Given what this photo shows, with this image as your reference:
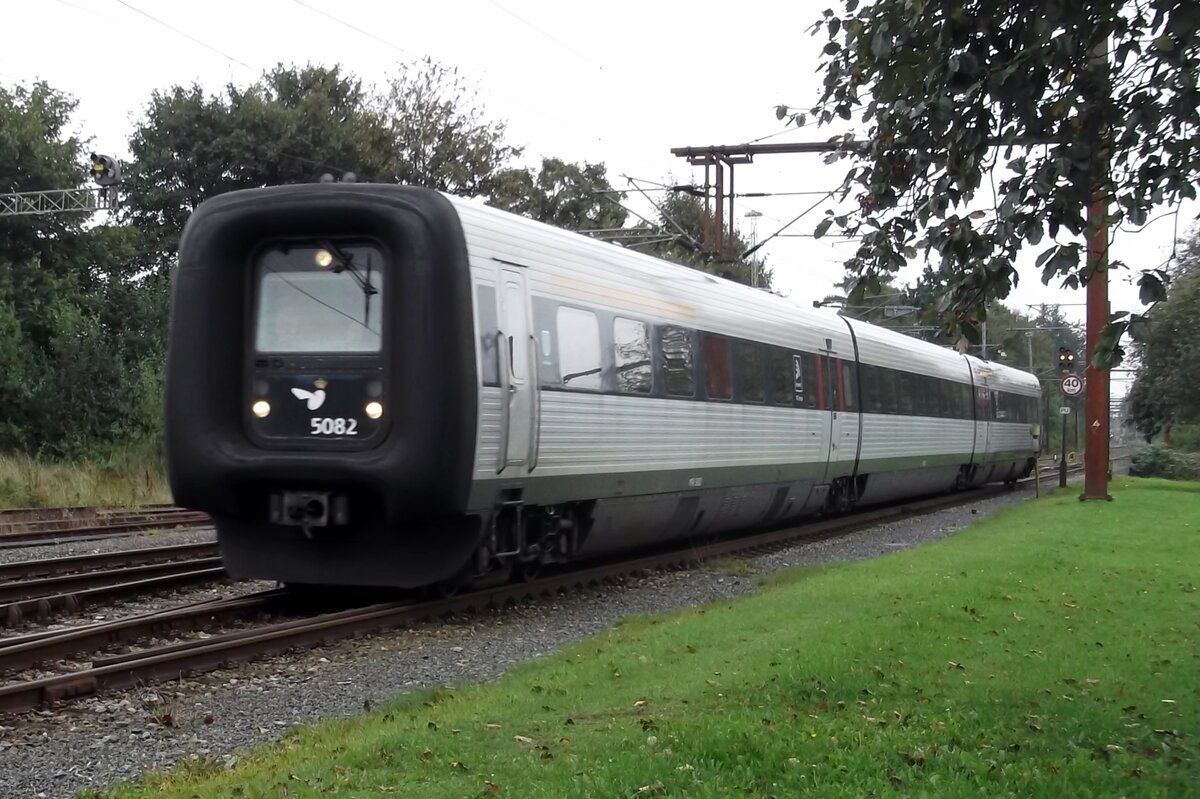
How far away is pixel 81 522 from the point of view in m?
19.1

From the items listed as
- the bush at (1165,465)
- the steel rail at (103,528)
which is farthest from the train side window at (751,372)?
the bush at (1165,465)

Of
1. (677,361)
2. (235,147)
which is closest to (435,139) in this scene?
(235,147)

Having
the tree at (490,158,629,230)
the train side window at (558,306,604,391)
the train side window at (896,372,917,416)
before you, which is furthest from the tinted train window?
the tree at (490,158,629,230)

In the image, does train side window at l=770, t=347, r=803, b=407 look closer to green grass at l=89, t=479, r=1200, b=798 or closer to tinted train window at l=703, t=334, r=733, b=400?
tinted train window at l=703, t=334, r=733, b=400

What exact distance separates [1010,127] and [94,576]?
348 inches

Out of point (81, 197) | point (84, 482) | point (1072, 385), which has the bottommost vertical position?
point (84, 482)

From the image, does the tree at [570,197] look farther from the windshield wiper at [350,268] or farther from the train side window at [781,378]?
the windshield wiper at [350,268]

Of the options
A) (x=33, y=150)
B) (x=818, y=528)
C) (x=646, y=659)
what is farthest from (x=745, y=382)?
(x=33, y=150)

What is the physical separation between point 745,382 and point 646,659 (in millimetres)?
7272

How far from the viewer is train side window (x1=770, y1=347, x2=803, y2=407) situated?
16.4 metres

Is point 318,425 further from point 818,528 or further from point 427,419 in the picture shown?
point 818,528

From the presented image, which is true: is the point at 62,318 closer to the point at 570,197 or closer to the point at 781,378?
the point at 781,378

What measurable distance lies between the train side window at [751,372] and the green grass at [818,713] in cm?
437

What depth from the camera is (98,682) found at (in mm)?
7562
